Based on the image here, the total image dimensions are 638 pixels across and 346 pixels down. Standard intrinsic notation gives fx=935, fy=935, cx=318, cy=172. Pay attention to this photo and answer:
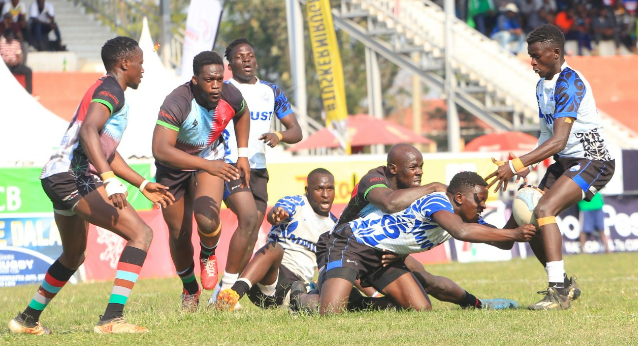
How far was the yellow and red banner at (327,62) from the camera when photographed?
67.2 feet

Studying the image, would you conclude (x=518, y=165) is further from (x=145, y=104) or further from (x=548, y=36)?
(x=145, y=104)

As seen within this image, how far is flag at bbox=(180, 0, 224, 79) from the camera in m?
18.1

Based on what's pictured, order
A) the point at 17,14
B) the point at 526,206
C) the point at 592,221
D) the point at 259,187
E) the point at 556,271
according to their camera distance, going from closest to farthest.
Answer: the point at 556,271
the point at 526,206
the point at 259,187
the point at 592,221
the point at 17,14

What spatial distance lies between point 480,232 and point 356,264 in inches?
48.9

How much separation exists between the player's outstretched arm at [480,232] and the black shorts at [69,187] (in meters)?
2.65

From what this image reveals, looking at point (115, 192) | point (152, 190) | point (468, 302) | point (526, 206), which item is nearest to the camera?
point (115, 192)

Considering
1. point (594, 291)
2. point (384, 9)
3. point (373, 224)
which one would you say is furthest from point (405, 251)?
point (384, 9)

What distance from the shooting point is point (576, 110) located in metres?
8.09

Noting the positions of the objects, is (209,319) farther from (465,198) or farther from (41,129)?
(41,129)

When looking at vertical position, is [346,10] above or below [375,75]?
above

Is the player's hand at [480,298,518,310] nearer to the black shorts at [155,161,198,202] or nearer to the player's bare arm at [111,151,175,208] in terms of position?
the black shorts at [155,161,198,202]

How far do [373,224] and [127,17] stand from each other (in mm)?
20134

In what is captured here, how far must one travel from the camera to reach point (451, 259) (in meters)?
17.5

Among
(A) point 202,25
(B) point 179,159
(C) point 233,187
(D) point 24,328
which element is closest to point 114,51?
(B) point 179,159
